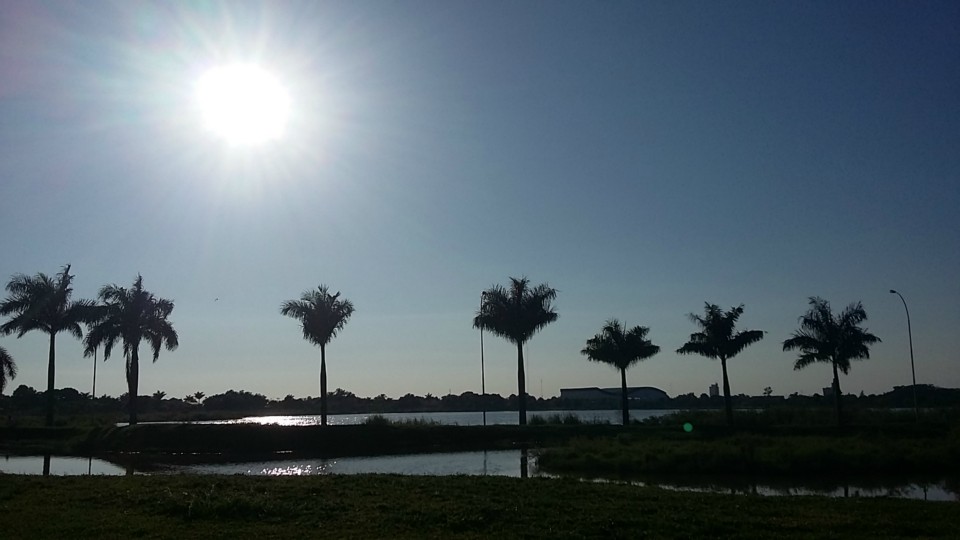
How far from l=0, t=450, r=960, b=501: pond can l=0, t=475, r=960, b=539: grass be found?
4.23m

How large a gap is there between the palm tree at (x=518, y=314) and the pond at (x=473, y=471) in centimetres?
1659

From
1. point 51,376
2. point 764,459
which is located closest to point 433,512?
point 764,459

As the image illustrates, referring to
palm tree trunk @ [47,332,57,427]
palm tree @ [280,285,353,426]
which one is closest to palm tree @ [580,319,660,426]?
palm tree @ [280,285,353,426]

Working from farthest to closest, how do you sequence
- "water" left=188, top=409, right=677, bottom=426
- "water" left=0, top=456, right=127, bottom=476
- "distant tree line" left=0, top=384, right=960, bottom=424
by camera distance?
"distant tree line" left=0, top=384, right=960, bottom=424
"water" left=188, top=409, right=677, bottom=426
"water" left=0, top=456, right=127, bottom=476

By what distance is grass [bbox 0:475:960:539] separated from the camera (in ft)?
45.8

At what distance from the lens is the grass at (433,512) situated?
13945mm

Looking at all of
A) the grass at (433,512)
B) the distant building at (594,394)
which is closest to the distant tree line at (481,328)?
the grass at (433,512)

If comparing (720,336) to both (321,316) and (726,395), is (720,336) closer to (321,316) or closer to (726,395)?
(726,395)

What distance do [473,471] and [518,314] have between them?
27157 millimetres

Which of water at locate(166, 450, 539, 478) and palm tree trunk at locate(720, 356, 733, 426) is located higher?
palm tree trunk at locate(720, 356, 733, 426)

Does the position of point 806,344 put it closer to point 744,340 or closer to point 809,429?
point 744,340

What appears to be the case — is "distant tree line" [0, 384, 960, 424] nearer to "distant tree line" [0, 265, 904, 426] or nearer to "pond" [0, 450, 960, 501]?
"distant tree line" [0, 265, 904, 426]

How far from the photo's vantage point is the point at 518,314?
54.3 m

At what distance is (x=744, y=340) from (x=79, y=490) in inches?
1656
